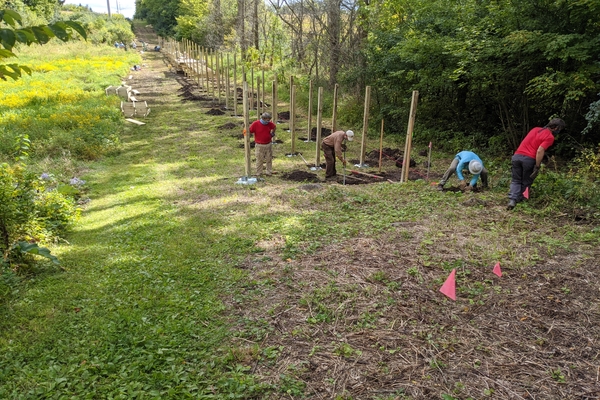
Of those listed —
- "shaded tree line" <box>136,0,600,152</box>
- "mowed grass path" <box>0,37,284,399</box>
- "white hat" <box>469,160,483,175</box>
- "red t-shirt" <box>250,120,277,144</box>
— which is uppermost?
"shaded tree line" <box>136,0,600,152</box>

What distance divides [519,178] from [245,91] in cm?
550

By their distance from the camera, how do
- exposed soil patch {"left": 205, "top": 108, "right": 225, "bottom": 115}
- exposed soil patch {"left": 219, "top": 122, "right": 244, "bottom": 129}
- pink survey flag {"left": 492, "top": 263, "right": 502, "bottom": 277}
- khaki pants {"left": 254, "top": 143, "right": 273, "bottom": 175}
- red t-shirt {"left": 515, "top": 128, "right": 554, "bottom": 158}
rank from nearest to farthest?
pink survey flag {"left": 492, "top": 263, "right": 502, "bottom": 277} < red t-shirt {"left": 515, "top": 128, "right": 554, "bottom": 158} < khaki pants {"left": 254, "top": 143, "right": 273, "bottom": 175} < exposed soil patch {"left": 219, "top": 122, "right": 244, "bottom": 129} < exposed soil patch {"left": 205, "top": 108, "right": 225, "bottom": 115}

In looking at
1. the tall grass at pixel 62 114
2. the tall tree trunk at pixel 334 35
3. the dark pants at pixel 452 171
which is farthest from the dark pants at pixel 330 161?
the tall tree trunk at pixel 334 35

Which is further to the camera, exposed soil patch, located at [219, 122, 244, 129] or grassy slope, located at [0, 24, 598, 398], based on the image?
exposed soil patch, located at [219, 122, 244, 129]

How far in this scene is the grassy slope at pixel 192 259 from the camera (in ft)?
11.0

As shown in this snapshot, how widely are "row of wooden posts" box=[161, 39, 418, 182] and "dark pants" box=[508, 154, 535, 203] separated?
1.99 m

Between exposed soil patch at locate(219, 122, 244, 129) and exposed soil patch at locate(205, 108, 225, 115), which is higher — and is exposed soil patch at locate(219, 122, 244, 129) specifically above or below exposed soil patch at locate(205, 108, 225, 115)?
below

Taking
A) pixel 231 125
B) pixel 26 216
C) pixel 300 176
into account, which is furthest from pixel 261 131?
pixel 231 125

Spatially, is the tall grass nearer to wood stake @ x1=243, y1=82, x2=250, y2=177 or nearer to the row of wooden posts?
wood stake @ x1=243, y1=82, x2=250, y2=177

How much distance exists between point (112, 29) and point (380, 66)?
49599 millimetres

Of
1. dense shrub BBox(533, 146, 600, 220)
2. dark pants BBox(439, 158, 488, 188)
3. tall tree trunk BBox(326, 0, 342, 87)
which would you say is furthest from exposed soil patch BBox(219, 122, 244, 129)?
dense shrub BBox(533, 146, 600, 220)

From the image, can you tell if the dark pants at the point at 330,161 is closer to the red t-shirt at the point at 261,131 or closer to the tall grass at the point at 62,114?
the red t-shirt at the point at 261,131

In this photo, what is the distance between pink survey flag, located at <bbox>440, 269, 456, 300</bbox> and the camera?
4289mm

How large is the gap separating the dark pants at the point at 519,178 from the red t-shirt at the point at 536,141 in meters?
0.10
